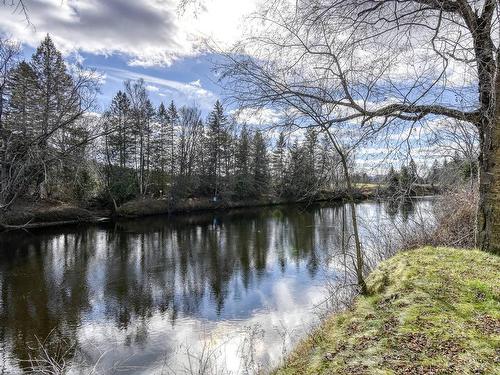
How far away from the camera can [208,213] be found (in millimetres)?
36062

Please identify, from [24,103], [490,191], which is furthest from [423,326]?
[24,103]

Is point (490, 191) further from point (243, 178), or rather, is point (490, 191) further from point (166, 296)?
point (243, 178)

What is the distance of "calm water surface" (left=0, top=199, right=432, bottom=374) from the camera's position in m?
7.97

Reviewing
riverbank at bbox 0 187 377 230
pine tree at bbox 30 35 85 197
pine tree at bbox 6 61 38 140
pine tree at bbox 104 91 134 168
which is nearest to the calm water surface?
pine tree at bbox 30 35 85 197

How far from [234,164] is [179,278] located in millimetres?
30079

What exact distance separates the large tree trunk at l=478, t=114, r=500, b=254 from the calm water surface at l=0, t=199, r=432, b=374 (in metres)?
2.07

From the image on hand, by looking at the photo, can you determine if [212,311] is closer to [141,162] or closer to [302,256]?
[302,256]

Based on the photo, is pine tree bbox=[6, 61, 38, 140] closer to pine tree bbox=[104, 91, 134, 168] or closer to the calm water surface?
the calm water surface

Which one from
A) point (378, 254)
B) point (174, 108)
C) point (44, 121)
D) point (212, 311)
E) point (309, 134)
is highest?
point (174, 108)

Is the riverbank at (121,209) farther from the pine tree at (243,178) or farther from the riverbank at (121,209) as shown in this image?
the pine tree at (243,178)

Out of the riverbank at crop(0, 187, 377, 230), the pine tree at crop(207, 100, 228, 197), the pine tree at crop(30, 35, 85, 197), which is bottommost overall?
the riverbank at crop(0, 187, 377, 230)

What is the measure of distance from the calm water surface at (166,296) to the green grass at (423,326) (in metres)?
2.05

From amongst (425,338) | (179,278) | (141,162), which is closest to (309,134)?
(425,338)

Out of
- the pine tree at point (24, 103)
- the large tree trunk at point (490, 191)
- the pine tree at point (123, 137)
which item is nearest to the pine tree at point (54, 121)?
the pine tree at point (24, 103)
